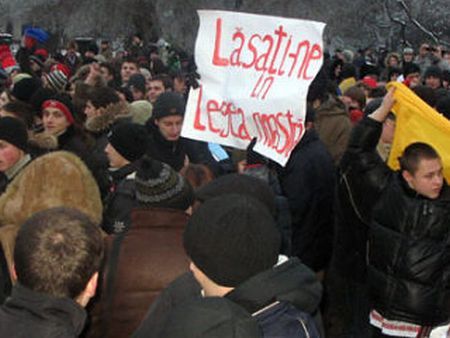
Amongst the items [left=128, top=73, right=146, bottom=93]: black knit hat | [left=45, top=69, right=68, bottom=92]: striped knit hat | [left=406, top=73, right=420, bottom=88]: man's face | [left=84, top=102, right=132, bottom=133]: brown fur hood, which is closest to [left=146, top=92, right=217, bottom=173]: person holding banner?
[left=84, top=102, right=132, bottom=133]: brown fur hood

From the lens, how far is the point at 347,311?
17.5ft

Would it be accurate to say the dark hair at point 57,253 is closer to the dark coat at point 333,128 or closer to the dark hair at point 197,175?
the dark hair at point 197,175

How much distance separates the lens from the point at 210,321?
1.83m

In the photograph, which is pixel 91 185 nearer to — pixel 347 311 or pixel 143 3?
pixel 347 311

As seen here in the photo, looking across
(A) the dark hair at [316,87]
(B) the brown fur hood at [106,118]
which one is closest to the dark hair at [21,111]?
(B) the brown fur hood at [106,118]

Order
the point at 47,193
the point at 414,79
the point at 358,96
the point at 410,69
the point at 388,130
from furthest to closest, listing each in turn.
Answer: the point at 410,69, the point at 414,79, the point at 358,96, the point at 388,130, the point at 47,193

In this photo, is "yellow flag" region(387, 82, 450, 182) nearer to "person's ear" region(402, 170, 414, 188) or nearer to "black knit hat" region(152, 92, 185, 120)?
"person's ear" region(402, 170, 414, 188)

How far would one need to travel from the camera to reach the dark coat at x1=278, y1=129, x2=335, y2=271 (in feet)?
15.5

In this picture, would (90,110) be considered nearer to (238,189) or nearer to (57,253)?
(238,189)

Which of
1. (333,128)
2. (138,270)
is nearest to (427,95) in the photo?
(333,128)

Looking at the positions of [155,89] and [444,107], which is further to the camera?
[155,89]

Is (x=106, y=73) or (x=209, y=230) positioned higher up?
(x=209, y=230)

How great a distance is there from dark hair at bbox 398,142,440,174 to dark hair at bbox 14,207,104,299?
6.51 ft

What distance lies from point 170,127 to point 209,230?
344 centimetres
